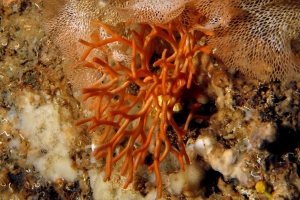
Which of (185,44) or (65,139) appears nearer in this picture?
(185,44)

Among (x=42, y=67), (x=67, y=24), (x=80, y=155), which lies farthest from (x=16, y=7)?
(x=80, y=155)

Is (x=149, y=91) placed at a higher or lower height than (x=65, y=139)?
higher

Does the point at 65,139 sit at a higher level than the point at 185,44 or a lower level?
lower

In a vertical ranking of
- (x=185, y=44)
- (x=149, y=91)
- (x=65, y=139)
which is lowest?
(x=65, y=139)

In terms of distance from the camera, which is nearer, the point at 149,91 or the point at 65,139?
the point at 149,91

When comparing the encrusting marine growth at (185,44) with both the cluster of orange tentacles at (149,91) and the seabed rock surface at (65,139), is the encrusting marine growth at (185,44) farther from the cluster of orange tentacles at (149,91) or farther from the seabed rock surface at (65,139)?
the seabed rock surface at (65,139)

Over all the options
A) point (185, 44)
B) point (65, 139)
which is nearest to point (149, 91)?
point (185, 44)

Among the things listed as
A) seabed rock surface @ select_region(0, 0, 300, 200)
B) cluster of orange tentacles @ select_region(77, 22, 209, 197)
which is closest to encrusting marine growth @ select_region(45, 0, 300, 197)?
cluster of orange tentacles @ select_region(77, 22, 209, 197)

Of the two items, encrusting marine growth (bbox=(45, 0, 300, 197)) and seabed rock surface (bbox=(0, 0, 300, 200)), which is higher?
encrusting marine growth (bbox=(45, 0, 300, 197))

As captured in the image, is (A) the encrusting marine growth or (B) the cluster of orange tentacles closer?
(A) the encrusting marine growth

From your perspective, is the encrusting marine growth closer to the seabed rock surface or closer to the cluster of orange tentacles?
the cluster of orange tentacles

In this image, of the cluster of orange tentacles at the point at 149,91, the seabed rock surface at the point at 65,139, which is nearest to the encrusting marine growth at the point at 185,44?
the cluster of orange tentacles at the point at 149,91

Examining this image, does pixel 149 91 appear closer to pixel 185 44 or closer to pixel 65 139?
pixel 185 44
